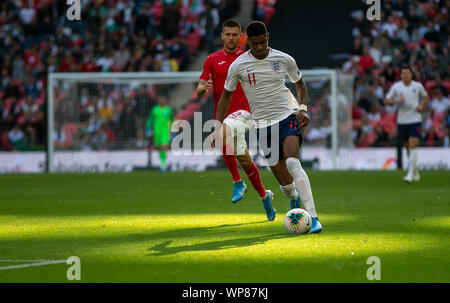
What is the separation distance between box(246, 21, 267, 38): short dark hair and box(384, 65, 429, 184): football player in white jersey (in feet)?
27.8

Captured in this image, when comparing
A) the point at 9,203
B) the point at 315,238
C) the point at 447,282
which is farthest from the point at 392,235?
the point at 9,203

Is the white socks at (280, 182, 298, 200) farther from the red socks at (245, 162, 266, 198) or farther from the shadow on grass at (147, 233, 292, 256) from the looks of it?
the shadow on grass at (147, 233, 292, 256)

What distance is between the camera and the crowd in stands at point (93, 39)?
26594 mm

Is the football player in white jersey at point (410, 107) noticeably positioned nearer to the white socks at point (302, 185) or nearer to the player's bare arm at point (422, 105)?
the player's bare arm at point (422, 105)

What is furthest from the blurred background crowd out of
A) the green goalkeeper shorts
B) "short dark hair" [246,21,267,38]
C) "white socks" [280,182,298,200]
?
"short dark hair" [246,21,267,38]

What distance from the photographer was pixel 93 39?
27891mm

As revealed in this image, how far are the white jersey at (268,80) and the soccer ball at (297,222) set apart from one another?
3.77ft

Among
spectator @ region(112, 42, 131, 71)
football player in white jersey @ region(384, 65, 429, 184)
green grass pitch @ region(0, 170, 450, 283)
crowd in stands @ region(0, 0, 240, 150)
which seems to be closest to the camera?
green grass pitch @ region(0, 170, 450, 283)

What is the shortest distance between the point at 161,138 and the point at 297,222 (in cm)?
1431

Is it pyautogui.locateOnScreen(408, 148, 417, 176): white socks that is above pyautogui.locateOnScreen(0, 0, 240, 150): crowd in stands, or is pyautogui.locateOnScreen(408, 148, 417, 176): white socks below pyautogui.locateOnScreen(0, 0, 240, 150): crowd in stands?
below

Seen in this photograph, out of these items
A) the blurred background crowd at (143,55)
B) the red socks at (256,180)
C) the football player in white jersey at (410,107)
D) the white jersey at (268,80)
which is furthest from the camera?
the blurred background crowd at (143,55)

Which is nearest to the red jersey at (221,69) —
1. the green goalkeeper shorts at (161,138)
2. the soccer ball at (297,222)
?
the soccer ball at (297,222)

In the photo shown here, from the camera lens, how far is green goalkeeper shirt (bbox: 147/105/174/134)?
2214cm

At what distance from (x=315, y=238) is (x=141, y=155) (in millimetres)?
15699
